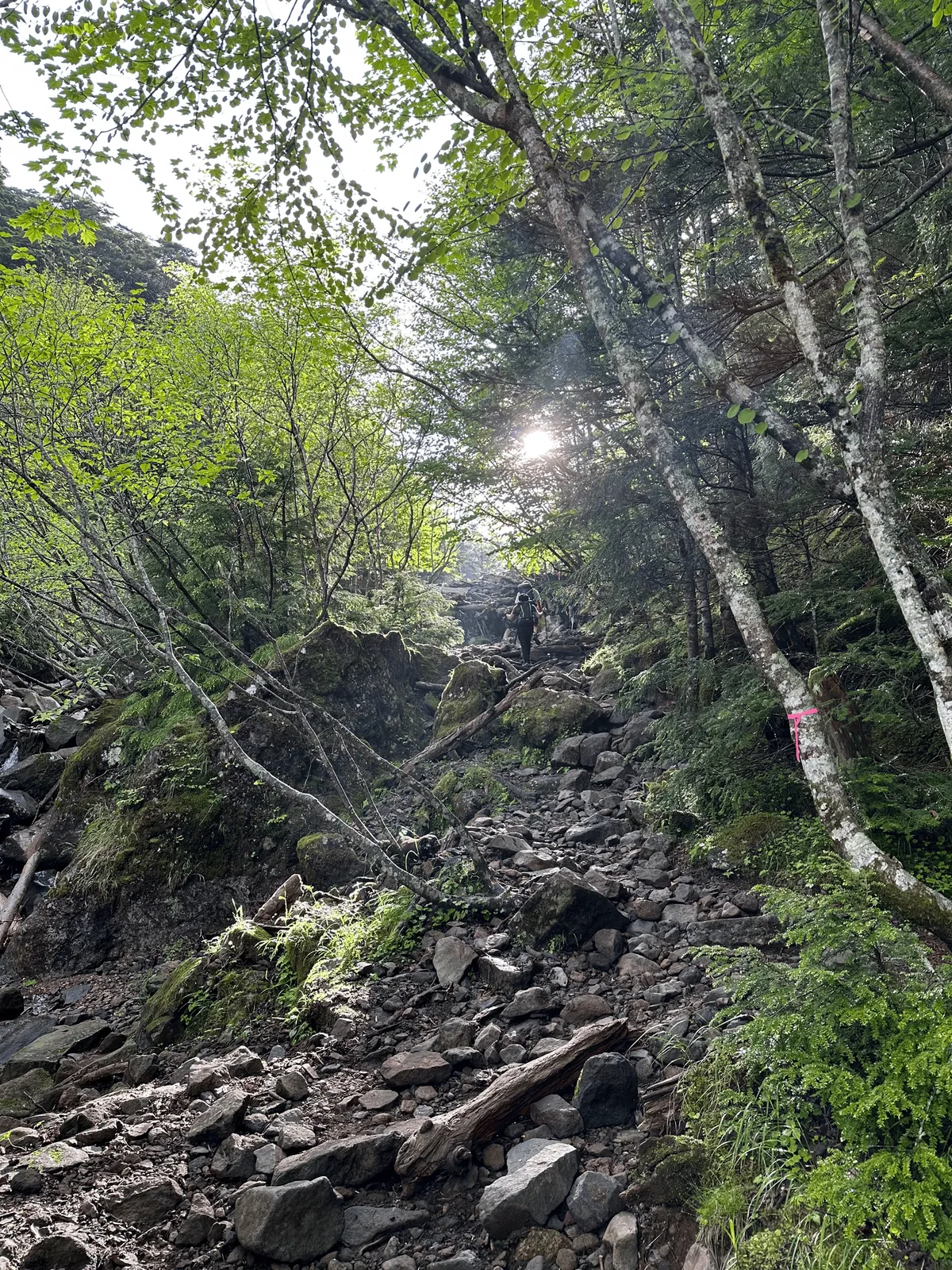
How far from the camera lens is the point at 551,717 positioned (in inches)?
459

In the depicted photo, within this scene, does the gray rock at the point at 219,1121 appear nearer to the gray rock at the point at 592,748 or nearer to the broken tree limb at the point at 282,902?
the broken tree limb at the point at 282,902

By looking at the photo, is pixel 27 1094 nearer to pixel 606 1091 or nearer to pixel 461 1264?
pixel 461 1264

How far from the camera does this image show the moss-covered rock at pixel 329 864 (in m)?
8.85

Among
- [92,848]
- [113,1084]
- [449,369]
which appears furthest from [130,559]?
[113,1084]

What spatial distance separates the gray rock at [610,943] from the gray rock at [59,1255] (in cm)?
375

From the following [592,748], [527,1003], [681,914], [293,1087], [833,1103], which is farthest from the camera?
[592,748]

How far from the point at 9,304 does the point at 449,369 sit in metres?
6.42

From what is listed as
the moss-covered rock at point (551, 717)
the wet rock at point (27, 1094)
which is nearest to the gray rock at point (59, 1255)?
the wet rock at point (27, 1094)

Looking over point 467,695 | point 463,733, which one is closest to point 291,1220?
point 463,733

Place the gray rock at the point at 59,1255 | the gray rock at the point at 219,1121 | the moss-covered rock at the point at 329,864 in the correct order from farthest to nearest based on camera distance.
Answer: the moss-covered rock at the point at 329,864 < the gray rock at the point at 219,1121 < the gray rock at the point at 59,1255

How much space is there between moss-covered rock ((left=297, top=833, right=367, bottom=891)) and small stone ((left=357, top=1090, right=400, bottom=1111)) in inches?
163

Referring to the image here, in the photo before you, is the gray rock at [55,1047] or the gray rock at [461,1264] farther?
the gray rock at [55,1047]

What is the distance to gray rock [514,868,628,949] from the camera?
566cm

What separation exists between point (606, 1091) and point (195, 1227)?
7.95ft
